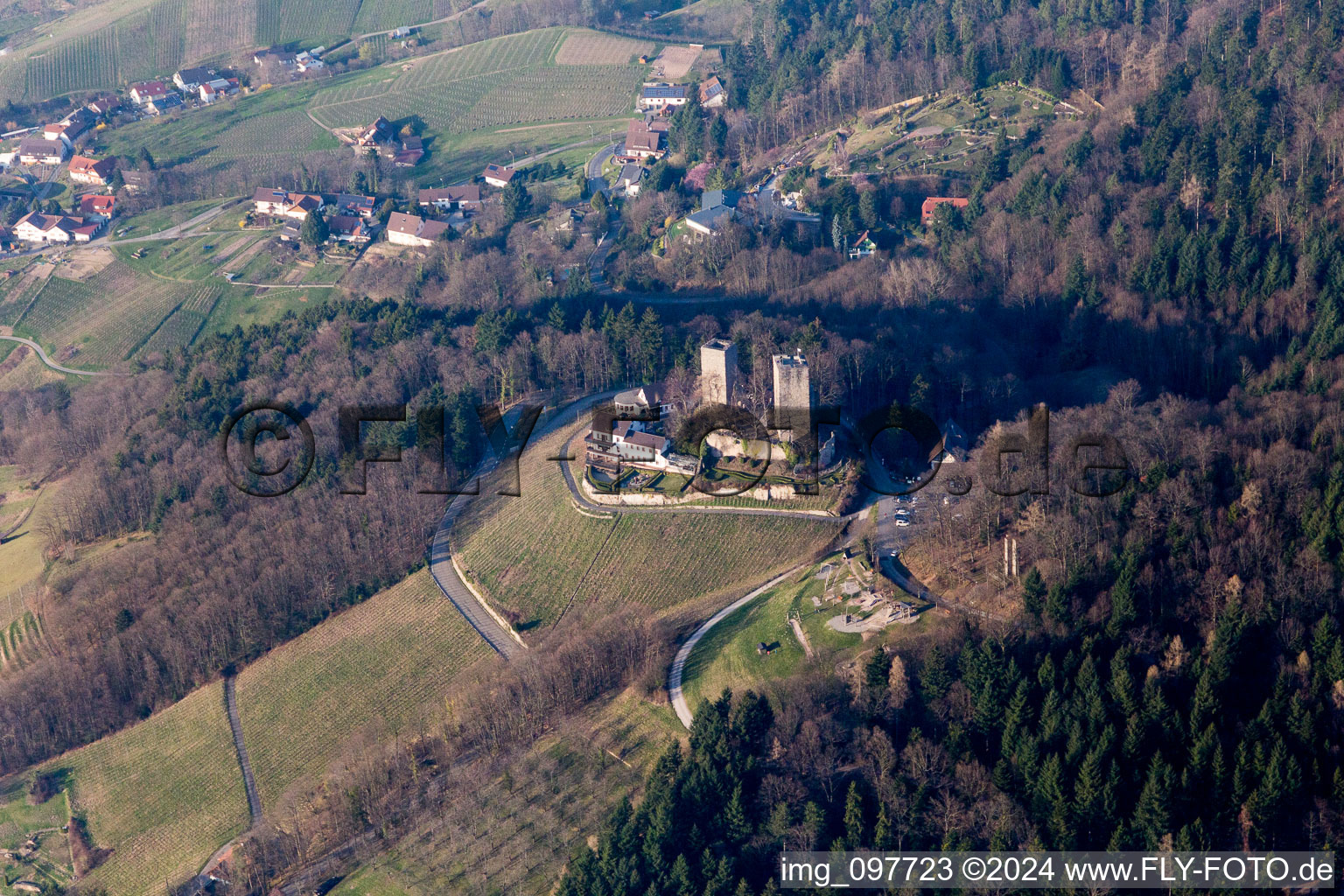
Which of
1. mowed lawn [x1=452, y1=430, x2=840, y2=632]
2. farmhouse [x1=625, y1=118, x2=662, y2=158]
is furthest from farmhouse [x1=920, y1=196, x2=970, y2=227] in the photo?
mowed lawn [x1=452, y1=430, x2=840, y2=632]

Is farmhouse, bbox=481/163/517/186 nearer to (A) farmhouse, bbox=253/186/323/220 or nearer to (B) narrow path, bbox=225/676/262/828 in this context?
(A) farmhouse, bbox=253/186/323/220

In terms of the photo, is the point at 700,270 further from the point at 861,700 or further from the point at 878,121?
the point at 861,700

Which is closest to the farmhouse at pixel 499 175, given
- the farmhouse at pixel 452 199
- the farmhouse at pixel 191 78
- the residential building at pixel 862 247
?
the farmhouse at pixel 452 199

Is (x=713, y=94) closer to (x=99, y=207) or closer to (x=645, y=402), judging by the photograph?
(x=99, y=207)

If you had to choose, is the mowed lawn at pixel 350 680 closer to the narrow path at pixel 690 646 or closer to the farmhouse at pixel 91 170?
the narrow path at pixel 690 646

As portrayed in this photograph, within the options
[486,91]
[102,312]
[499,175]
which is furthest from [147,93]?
[499,175]

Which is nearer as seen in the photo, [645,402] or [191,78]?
[645,402]
